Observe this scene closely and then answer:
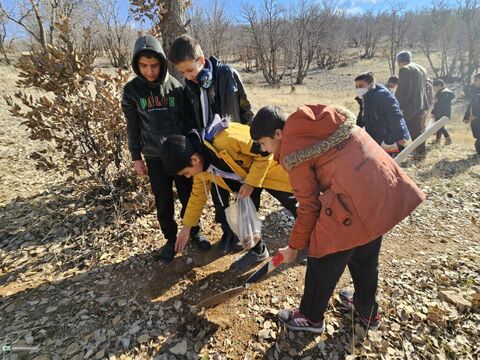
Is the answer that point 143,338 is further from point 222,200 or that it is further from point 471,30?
point 471,30

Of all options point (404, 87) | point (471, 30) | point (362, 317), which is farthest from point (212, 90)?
point (471, 30)

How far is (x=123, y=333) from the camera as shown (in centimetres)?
219

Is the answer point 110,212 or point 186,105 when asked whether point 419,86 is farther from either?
point 110,212

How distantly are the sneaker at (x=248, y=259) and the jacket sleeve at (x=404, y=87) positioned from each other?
428 cm

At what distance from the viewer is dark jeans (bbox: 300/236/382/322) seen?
177 cm

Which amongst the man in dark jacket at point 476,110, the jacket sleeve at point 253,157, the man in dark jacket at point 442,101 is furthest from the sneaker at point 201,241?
the man in dark jacket at point 442,101

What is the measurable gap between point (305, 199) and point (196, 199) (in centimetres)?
97

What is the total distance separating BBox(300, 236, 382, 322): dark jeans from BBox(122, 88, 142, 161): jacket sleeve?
5.56ft

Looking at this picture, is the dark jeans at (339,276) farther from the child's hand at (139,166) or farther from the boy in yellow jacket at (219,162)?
the child's hand at (139,166)

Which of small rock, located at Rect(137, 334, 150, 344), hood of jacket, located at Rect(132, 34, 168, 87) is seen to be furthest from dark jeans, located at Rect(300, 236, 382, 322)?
hood of jacket, located at Rect(132, 34, 168, 87)

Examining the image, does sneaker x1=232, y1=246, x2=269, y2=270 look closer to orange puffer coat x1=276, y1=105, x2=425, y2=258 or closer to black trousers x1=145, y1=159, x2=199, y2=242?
black trousers x1=145, y1=159, x2=199, y2=242

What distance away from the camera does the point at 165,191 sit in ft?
8.77

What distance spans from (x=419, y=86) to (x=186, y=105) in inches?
183

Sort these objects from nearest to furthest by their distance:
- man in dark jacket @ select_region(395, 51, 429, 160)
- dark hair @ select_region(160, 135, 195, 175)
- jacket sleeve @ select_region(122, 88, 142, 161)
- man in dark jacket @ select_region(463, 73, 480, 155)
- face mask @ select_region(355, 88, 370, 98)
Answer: dark hair @ select_region(160, 135, 195, 175) → jacket sleeve @ select_region(122, 88, 142, 161) → face mask @ select_region(355, 88, 370, 98) → man in dark jacket @ select_region(395, 51, 429, 160) → man in dark jacket @ select_region(463, 73, 480, 155)
